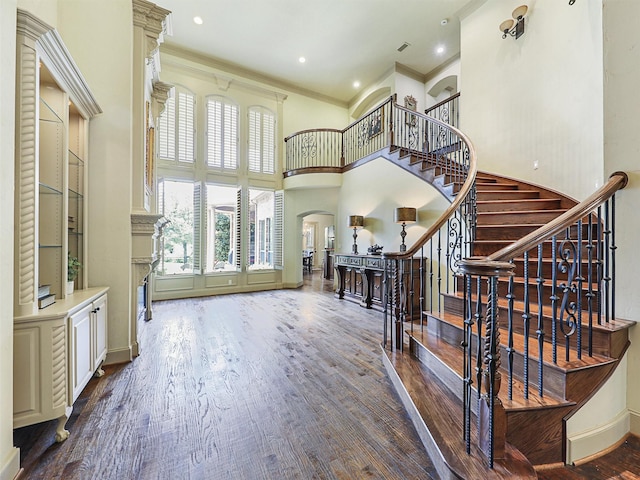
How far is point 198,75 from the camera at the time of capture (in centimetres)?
639

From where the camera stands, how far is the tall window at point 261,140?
277 inches

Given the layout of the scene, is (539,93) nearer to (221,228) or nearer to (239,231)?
(239,231)

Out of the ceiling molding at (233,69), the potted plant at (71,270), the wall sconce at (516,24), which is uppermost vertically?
the ceiling molding at (233,69)

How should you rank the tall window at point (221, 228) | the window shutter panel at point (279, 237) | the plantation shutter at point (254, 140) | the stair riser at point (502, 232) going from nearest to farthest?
the stair riser at point (502, 232), the tall window at point (221, 228), the plantation shutter at point (254, 140), the window shutter panel at point (279, 237)

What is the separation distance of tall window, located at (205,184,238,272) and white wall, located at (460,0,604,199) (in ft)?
17.9

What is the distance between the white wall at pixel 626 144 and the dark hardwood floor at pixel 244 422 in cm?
60


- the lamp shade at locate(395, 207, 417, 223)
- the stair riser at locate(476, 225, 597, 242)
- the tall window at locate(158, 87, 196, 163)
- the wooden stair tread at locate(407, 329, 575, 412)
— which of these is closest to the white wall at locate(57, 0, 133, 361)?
the wooden stair tread at locate(407, 329, 575, 412)

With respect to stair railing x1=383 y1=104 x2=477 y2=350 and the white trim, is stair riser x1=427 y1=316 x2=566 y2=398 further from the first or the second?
stair railing x1=383 y1=104 x2=477 y2=350

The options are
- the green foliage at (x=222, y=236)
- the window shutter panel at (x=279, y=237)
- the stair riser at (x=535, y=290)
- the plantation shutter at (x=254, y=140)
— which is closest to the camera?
the stair riser at (x=535, y=290)

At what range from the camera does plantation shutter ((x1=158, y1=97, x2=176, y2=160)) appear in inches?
233

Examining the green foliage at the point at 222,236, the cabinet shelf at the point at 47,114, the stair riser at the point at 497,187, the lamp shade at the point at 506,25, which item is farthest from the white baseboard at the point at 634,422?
the green foliage at the point at 222,236

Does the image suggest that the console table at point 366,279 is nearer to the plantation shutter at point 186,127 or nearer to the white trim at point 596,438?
the white trim at point 596,438

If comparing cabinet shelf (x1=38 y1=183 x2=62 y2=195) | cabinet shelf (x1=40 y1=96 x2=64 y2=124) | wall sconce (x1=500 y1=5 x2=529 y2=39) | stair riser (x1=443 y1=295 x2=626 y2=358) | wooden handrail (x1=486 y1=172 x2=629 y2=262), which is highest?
wall sconce (x1=500 y1=5 x2=529 y2=39)

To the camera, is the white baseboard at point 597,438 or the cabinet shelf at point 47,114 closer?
the white baseboard at point 597,438
